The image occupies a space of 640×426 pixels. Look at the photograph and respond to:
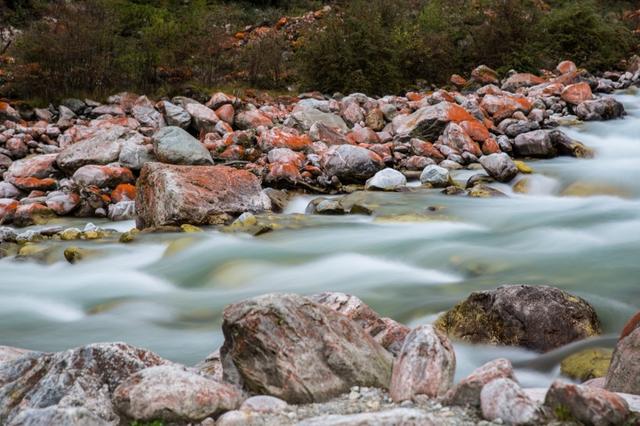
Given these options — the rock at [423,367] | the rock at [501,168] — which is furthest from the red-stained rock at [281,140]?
the rock at [423,367]

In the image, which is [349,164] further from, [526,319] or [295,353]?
[295,353]

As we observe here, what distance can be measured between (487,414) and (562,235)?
5965 mm

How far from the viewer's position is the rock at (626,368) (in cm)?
381

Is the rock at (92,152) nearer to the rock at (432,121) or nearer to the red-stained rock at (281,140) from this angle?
the red-stained rock at (281,140)

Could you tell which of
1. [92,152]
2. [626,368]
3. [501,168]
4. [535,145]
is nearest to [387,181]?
[501,168]

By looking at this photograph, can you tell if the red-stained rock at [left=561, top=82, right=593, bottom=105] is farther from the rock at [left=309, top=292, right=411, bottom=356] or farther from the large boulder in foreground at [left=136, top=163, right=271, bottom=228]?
the rock at [left=309, top=292, right=411, bottom=356]

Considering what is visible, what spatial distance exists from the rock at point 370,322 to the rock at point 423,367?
0.67 meters

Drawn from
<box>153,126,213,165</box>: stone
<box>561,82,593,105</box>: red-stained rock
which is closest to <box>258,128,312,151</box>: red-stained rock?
<box>153,126,213,165</box>: stone

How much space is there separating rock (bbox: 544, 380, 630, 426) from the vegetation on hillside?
611 inches

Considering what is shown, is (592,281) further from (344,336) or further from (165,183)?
(165,183)

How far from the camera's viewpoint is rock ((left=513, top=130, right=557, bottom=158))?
1339 centimetres

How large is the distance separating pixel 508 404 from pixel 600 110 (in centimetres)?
1445

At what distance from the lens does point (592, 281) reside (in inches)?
265

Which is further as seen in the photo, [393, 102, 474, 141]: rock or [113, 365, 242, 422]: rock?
[393, 102, 474, 141]: rock
